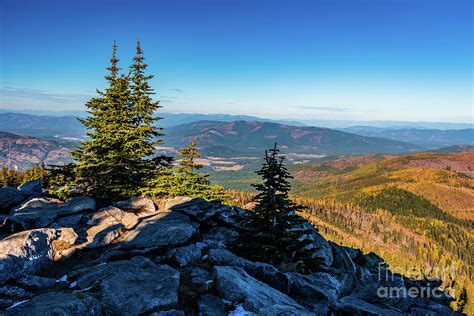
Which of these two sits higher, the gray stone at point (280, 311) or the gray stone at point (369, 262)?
the gray stone at point (280, 311)

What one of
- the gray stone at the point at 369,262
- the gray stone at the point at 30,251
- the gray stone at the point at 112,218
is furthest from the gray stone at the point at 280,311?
the gray stone at the point at 369,262

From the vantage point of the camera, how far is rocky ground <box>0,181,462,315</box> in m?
9.32

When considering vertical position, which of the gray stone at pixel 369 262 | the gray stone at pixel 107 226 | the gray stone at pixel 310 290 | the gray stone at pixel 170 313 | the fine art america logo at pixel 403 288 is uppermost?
the gray stone at pixel 170 313

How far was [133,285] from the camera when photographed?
9992mm

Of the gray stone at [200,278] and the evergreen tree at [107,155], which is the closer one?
the gray stone at [200,278]

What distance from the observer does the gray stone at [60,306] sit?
760 centimetres

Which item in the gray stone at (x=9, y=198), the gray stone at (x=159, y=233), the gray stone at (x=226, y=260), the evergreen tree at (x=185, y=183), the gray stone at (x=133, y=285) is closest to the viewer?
the gray stone at (x=133, y=285)

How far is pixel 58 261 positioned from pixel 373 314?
16158mm

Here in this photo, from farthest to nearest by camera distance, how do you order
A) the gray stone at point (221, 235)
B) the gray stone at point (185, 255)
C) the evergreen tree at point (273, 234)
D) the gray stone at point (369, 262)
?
1. the gray stone at point (369, 262)
2. the gray stone at point (221, 235)
3. the evergreen tree at point (273, 234)
4. the gray stone at point (185, 255)

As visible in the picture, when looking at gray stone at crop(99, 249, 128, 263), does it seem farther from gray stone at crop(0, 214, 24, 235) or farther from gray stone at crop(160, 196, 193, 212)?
gray stone at crop(160, 196, 193, 212)

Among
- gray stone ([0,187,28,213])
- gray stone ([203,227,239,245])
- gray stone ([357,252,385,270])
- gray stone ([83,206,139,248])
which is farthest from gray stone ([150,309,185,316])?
gray stone ([357,252,385,270])

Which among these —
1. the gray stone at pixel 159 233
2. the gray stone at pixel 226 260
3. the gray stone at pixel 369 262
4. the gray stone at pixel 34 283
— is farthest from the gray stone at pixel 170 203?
the gray stone at pixel 369 262

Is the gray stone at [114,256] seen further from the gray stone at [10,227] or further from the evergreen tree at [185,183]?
the evergreen tree at [185,183]

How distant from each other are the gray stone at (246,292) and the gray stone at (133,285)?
1.71 m
